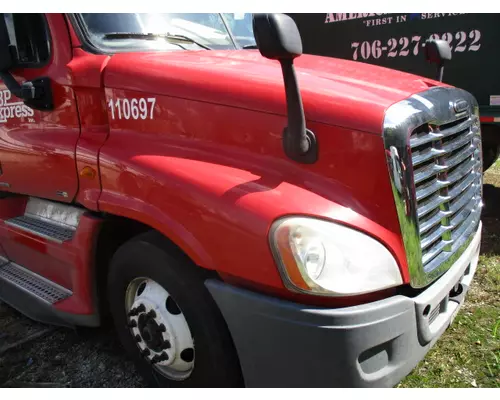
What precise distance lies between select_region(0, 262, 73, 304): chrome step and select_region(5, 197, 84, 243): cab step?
1.13 ft

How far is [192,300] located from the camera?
2.14 metres

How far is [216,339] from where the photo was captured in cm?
212

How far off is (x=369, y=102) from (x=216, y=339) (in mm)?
1290

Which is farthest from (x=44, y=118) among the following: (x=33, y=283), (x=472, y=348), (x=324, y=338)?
(x=472, y=348)

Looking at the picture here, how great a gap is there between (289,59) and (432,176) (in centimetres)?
92

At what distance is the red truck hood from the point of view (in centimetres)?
207

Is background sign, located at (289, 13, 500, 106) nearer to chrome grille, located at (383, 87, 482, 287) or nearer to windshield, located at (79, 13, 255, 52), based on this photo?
chrome grille, located at (383, 87, 482, 287)

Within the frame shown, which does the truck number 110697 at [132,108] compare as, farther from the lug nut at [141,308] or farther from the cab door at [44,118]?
the lug nut at [141,308]

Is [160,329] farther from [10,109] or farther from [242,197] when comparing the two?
[10,109]

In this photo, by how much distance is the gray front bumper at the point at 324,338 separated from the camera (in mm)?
1826

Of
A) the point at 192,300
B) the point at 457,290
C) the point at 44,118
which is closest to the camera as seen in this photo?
the point at 192,300

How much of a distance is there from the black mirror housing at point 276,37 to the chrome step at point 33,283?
1.94 metres

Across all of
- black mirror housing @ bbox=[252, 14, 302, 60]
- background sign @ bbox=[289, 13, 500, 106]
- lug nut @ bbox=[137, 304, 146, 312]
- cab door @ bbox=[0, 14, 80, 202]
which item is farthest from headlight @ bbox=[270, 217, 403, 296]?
background sign @ bbox=[289, 13, 500, 106]

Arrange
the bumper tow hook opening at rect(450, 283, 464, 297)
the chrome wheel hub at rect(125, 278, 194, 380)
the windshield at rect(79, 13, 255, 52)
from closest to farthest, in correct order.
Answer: the chrome wheel hub at rect(125, 278, 194, 380), the bumper tow hook opening at rect(450, 283, 464, 297), the windshield at rect(79, 13, 255, 52)
